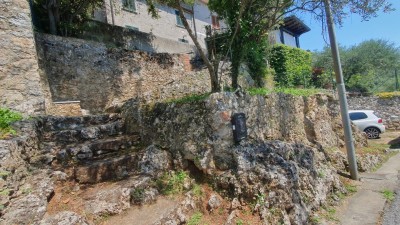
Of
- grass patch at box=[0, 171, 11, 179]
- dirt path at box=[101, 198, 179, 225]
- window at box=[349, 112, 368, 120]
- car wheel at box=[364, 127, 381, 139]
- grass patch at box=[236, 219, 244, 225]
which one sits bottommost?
car wheel at box=[364, 127, 381, 139]

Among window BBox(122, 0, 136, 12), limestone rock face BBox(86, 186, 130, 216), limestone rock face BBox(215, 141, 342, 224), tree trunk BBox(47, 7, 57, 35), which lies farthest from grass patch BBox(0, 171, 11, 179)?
window BBox(122, 0, 136, 12)

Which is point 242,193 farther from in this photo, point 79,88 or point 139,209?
point 79,88

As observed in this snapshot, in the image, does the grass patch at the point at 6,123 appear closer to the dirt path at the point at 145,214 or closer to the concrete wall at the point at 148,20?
the dirt path at the point at 145,214

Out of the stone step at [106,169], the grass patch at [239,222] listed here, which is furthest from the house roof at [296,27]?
the grass patch at [239,222]

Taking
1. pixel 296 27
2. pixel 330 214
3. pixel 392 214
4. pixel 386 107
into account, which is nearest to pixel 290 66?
pixel 386 107

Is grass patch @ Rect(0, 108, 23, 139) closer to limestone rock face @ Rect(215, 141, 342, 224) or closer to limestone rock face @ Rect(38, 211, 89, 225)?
Result: limestone rock face @ Rect(38, 211, 89, 225)

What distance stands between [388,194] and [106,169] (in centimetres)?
593

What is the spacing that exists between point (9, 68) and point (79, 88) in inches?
105

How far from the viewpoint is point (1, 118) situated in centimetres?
487

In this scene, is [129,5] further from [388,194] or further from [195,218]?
[388,194]

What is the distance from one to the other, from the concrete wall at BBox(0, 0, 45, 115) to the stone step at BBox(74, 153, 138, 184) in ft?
9.66

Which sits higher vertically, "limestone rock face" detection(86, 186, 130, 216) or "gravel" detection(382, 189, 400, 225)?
"limestone rock face" detection(86, 186, 130, 216)

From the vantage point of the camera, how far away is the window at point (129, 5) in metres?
16.0

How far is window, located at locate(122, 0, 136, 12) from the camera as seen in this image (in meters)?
16.0
